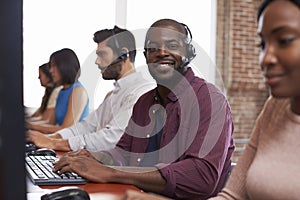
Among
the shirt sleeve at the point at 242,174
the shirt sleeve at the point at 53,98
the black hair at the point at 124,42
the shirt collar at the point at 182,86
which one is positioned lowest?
the shirt sleeve at the point at 53,98

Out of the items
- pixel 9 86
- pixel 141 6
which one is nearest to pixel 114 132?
pixel 9 86

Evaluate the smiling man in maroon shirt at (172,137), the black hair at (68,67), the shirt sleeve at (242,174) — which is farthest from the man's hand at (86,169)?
the black hair at (68,67)

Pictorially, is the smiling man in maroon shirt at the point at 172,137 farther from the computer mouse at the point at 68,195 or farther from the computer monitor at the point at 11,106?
the computer monitor at the point at 11,106

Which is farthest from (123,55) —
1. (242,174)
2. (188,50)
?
(242,174)

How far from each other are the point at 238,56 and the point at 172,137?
3.62 metres

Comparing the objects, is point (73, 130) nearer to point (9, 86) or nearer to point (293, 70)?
point (293, 70)

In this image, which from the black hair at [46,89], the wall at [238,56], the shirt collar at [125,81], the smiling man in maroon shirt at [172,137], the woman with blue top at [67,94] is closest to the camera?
the smiling man in maroon shirt at [172,137]

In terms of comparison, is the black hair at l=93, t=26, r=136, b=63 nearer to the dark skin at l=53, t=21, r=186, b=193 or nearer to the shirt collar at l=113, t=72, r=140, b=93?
the shirt collar at l=113, t=72, r=140, b=93

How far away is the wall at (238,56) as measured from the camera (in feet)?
16.3

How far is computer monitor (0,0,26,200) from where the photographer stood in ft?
1.11

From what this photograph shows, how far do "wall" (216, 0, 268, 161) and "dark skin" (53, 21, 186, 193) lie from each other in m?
3.43

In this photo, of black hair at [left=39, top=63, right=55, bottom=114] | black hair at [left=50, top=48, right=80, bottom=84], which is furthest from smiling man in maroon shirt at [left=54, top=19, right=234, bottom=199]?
black hair at [left=39, top=63, right=55, bottom=114]

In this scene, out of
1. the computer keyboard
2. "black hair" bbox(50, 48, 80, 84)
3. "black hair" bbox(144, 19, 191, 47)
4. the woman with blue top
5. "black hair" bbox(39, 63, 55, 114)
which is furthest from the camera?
"black hair" bbox(39, 63, 55, 114)

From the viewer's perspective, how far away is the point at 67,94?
308cm
